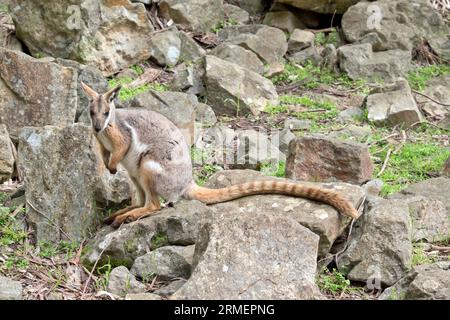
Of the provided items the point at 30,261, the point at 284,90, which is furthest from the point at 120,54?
the point at 30,261

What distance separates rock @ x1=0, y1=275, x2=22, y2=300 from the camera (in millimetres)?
5746

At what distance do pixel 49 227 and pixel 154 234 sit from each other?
3.75ft

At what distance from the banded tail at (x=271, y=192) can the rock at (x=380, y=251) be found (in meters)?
0.23

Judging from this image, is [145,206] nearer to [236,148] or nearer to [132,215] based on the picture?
[132,215]

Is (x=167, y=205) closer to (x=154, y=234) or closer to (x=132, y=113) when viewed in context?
(x=154, y=234)

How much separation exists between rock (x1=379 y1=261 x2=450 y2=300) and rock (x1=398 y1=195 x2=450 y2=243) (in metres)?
1.18

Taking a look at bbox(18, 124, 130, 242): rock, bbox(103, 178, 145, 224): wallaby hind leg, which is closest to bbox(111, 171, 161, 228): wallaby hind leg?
bbox(103, 178, 145, 224): wallaby hind leg

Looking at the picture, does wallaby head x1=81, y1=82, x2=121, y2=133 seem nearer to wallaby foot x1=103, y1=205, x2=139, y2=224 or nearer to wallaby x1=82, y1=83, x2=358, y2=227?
wallaby x1=82, y1=83, x2=358, y2=227

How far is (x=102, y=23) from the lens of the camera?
472 inches

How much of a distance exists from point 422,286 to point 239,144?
15.3 ft

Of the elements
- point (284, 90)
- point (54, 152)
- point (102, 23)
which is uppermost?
point (54, 152)
